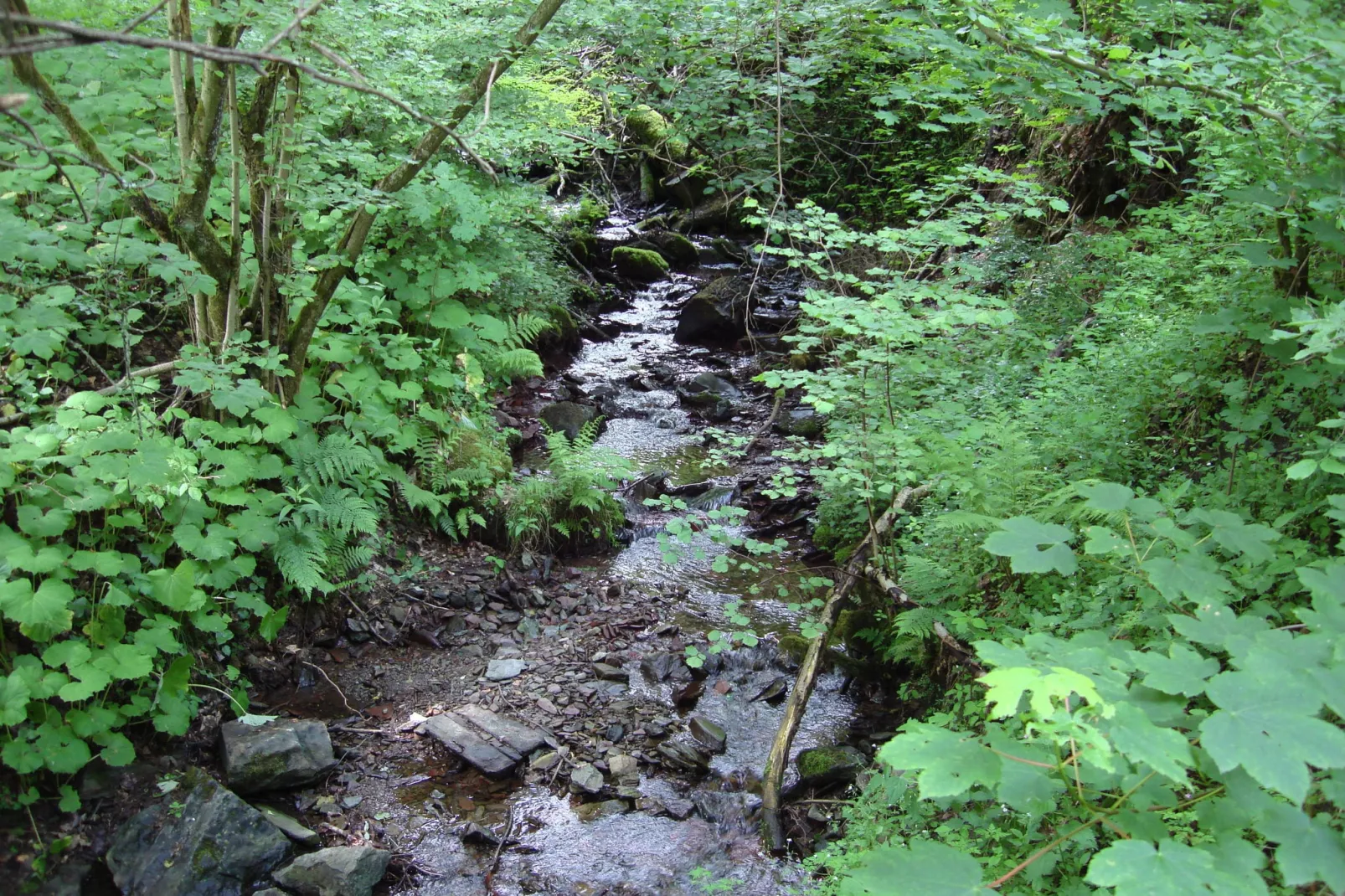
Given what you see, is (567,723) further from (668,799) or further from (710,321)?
(710,321)

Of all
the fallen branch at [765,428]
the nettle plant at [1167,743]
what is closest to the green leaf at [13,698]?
the nettle plant at [1167,743]

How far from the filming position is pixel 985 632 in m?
4.10

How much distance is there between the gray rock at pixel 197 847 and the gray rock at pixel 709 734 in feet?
7.97

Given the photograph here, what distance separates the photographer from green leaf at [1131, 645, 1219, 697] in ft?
6.15

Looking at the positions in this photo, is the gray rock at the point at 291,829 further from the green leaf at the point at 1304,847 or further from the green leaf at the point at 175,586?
the green leaf at the point at 1304,847

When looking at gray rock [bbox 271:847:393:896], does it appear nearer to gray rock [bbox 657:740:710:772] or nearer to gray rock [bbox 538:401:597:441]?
gray rock [bbox 657:740:710:772]

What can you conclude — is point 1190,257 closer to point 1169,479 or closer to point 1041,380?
Result: point 1041,380

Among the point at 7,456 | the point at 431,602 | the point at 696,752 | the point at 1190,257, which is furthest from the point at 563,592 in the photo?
the point at 1190,257

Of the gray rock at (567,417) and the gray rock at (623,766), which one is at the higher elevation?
the gray rock at (623,766)

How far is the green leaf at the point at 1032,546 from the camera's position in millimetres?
2229

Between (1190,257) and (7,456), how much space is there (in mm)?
7463

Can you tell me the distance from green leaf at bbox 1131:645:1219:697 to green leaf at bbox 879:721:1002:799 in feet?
1.53

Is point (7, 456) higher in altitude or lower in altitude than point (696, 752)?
higher

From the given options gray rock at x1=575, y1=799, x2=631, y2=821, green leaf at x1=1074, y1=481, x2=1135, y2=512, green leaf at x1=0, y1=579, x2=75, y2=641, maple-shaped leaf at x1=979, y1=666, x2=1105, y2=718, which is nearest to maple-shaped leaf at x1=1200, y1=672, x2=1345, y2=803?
maple-shaped leaf at x1=979, y1=666, x2=1105, y2=718
